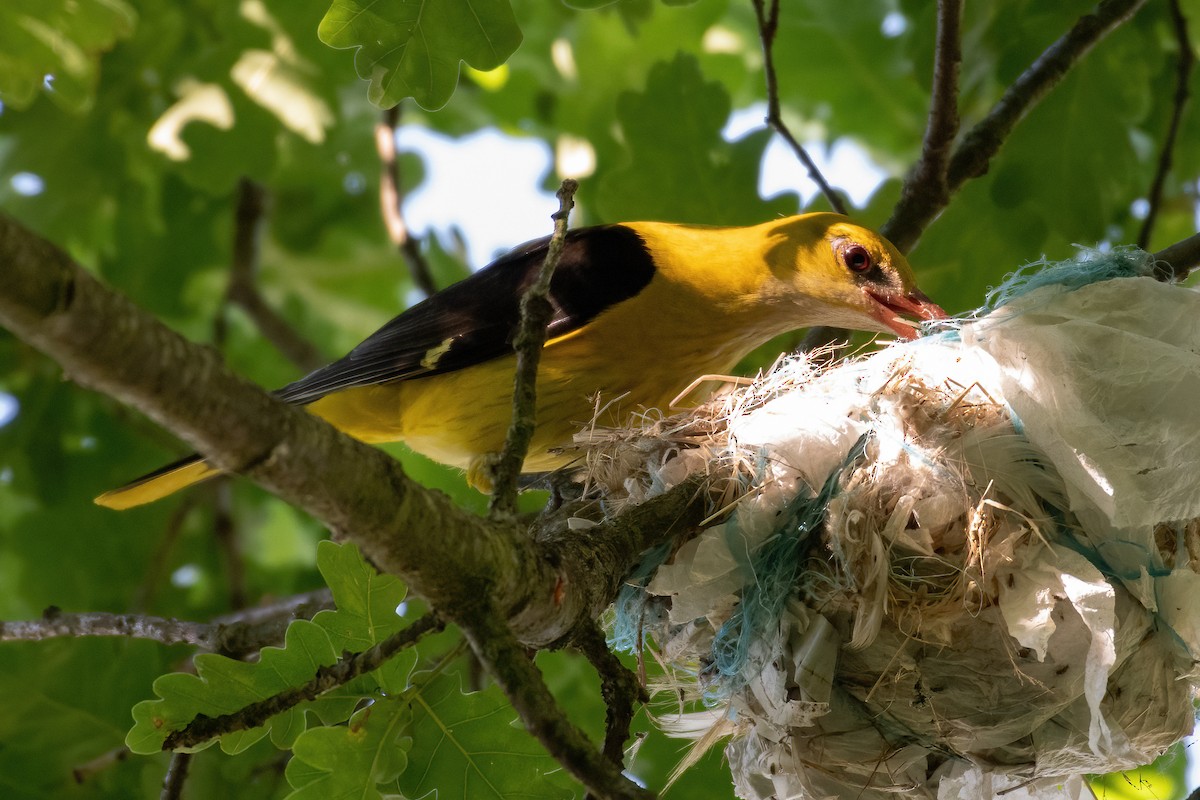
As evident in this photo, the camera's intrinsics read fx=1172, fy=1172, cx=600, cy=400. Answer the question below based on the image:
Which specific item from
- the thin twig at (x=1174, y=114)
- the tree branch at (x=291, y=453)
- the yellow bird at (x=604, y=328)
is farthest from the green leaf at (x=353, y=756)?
the thin twig at (x=1174, y=114)

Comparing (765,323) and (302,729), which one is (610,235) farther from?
(302,729)

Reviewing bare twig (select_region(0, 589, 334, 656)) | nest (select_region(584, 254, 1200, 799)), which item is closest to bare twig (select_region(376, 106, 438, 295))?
bare twig (select_region(0, 589, 334, 656))

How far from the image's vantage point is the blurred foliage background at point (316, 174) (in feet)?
9.91

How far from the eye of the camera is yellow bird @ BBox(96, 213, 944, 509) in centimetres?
325

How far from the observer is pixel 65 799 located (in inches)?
110

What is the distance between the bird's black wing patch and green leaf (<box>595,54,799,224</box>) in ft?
1.02

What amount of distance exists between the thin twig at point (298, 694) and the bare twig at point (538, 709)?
251mm

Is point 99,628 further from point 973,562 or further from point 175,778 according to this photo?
point 973,562

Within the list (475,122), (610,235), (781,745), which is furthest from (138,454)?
(781,745)

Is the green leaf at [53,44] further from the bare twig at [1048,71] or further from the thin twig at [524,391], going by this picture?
the bare twig at [1048,71]

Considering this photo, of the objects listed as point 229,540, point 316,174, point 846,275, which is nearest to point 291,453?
point 846,275

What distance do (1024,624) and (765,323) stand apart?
5.16 ft

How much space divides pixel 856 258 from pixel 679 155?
32.0 inches

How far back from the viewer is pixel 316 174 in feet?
18.6
